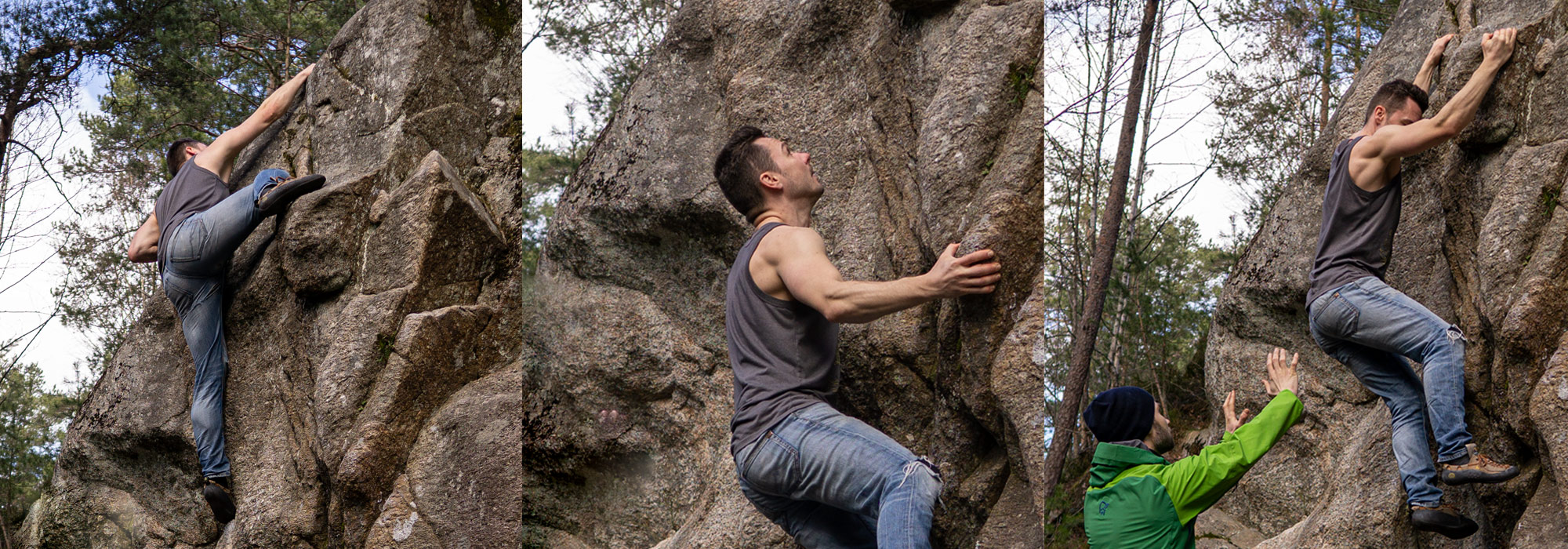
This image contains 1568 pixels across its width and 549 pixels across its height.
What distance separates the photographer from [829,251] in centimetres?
376

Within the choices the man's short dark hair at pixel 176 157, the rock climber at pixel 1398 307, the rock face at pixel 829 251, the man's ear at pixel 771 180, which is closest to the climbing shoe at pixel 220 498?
the rock face at pixel 829 251

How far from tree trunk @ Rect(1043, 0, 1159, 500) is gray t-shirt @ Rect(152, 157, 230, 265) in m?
3.82

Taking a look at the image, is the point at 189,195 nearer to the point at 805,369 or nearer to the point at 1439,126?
the point at 805,369

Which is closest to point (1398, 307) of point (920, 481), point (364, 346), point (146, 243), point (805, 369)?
point (920, 481)

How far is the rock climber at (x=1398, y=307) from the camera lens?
299 cm

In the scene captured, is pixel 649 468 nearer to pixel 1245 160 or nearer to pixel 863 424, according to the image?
pixel 863 424

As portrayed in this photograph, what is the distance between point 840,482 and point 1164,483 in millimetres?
1157

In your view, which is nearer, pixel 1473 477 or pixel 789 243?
pixel 1473 477

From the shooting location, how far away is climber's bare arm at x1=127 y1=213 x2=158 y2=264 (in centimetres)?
530

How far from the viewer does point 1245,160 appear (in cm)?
370

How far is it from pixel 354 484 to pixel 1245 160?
363cm

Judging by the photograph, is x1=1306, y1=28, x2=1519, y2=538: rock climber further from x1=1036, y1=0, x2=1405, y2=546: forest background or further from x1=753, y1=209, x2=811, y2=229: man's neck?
x1=753, y1=209, x2=811, y2=229: man's neck

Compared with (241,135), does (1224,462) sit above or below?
below

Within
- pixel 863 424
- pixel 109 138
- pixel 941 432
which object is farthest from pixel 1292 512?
pixel 109 138
